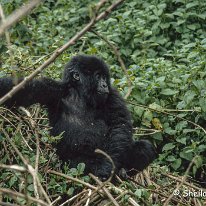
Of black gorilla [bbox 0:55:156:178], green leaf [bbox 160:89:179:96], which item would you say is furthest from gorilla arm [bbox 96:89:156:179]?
green leaf [bbox 160:89:179:96]

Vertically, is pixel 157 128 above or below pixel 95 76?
below

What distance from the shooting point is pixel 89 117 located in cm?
498

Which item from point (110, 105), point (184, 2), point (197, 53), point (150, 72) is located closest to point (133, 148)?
point (110, 105)

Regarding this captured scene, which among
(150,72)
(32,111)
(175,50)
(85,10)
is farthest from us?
(85,10)

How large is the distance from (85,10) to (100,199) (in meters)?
5.14

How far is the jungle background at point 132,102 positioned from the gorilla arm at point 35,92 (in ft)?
0.50

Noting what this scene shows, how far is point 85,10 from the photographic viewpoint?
28.7 feet

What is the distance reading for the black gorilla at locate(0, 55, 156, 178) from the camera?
4.71 m

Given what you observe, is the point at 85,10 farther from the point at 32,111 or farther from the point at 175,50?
the point at 32,111

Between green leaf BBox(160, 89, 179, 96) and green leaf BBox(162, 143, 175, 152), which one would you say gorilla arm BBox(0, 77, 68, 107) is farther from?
green leaf BBox(160, 89, 179, 96)

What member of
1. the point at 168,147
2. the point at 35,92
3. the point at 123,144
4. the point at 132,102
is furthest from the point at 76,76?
the point at 168,147

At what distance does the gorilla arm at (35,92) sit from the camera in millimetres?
4358

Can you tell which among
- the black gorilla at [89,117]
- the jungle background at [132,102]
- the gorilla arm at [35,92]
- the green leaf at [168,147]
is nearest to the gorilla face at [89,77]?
the black gorilla at [89,117]

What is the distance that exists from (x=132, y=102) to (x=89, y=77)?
3.24 feet
